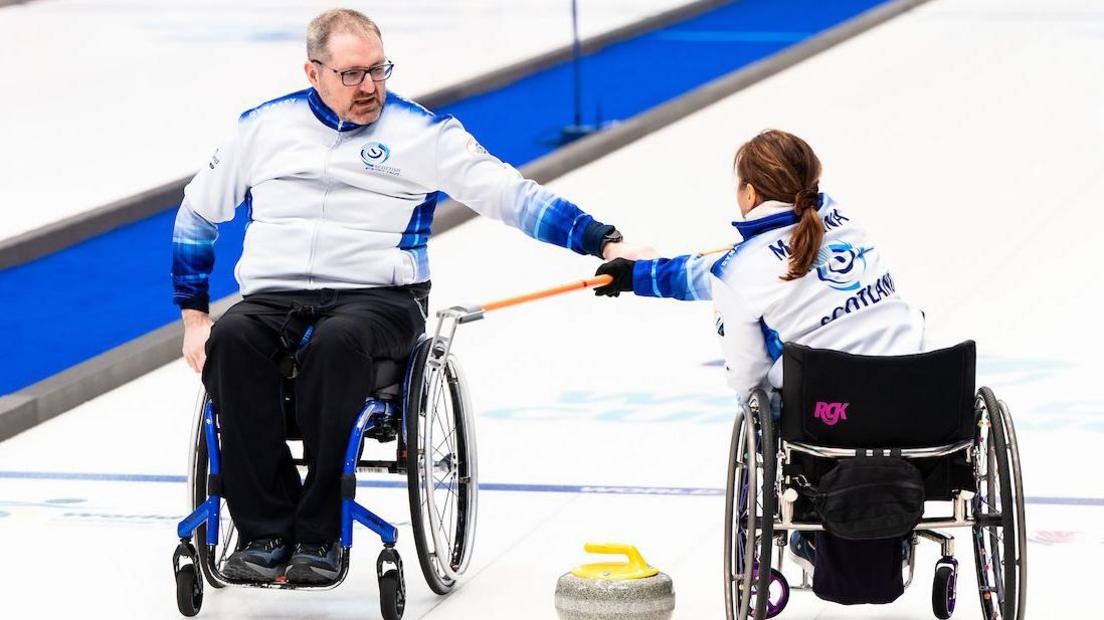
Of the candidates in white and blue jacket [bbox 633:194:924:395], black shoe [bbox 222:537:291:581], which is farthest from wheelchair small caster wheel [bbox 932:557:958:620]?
black shoe [bbox 222:537:291:581]

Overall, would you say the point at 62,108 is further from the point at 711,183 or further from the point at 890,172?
the point at 890,172

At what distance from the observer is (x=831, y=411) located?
9.80 ft

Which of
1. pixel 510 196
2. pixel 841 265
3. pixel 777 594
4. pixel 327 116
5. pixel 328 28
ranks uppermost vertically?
pixel 328 28

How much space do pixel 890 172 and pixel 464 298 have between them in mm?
2673

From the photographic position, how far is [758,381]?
3.16 m

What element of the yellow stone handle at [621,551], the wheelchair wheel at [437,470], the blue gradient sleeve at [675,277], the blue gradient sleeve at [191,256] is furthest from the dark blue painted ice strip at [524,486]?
the yellow stone handle at [621,551]

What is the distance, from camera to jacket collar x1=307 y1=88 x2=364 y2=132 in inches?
141

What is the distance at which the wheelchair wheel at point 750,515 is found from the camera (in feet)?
9.64

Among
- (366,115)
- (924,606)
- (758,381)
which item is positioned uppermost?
(366,115)

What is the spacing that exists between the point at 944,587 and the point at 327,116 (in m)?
1.45

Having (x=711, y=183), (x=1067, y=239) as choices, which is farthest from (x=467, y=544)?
(x=711, y=183)

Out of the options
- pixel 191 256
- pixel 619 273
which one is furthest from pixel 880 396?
pixel 191 256

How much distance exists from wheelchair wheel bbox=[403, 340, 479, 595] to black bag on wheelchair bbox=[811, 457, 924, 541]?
0.75 metres

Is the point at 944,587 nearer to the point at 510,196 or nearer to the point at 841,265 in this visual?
the point at 841,265
